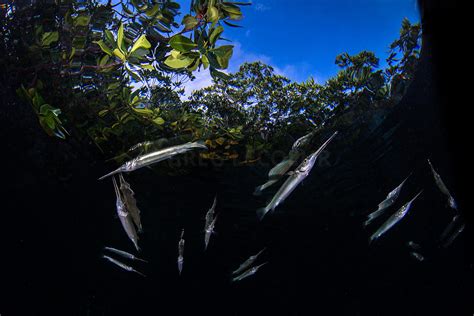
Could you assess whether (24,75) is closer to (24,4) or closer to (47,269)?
(24,4)

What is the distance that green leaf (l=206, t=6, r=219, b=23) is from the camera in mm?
2723

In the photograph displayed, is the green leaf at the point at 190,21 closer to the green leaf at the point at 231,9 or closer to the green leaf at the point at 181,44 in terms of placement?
the green leaf at the point at 231,9

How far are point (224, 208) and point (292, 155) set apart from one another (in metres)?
6.99

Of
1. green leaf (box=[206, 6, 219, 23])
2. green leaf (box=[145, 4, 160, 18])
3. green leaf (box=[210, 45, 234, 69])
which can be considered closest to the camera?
green leaf (box=[210, 45, 234, 69])

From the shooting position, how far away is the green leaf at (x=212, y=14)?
272cm

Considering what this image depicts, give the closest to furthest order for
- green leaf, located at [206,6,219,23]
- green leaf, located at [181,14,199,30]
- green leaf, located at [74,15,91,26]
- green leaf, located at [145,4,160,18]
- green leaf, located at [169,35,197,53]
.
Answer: green leaf, located at [169,35,197,53], green leaf, located at [206,6,219,23], green leaf, located at [181,14,199,30], green leaf, located at [145,4,160,18], green leaf, located at [74,15,91,26]

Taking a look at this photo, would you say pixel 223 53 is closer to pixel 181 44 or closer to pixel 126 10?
pixel 181 44

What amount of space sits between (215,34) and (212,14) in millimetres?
309

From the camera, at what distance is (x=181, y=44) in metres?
2.49

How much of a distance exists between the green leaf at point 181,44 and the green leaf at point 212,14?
17.7 inches

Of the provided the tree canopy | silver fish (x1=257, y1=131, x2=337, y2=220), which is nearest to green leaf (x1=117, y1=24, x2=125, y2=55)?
the tree canopy

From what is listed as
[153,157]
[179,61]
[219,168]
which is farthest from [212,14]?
[219,168]

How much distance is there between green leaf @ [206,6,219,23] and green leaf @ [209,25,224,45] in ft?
0.64

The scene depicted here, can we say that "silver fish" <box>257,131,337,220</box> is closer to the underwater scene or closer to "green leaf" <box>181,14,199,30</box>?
the underwater scene
